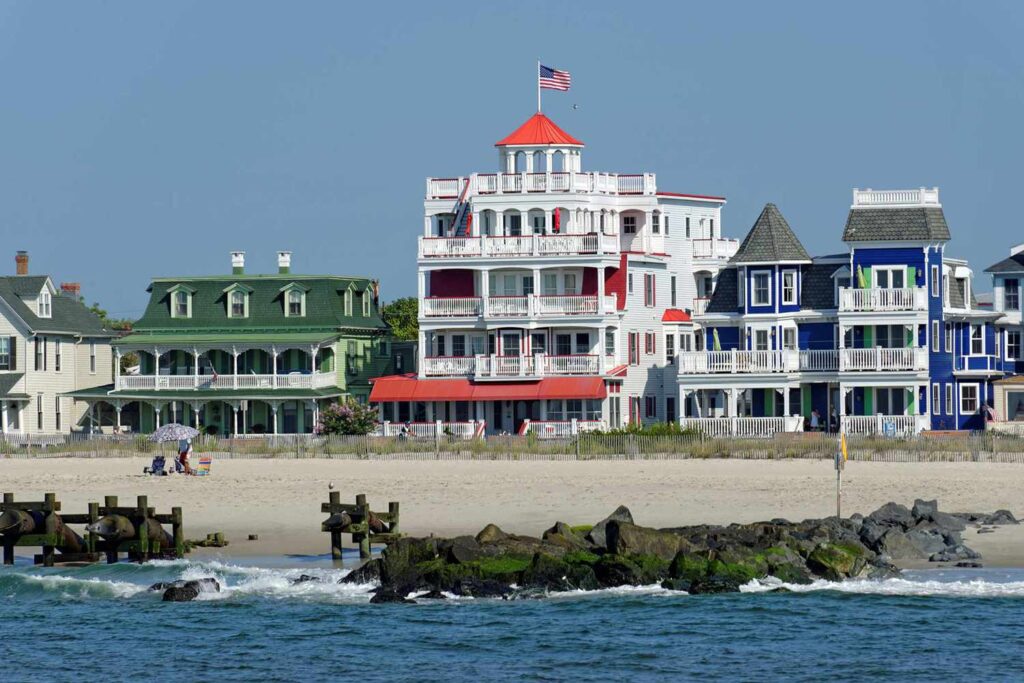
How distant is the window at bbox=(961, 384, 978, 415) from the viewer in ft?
226

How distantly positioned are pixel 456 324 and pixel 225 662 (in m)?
41.6

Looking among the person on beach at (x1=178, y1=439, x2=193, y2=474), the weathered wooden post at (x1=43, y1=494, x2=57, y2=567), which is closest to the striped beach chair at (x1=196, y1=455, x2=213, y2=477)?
the person on beach at (x1=178, y1=439, x2=193, y2=474)

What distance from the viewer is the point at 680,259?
7725 cm

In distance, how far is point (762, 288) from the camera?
2729 inches

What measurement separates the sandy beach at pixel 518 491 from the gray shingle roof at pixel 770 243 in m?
15.9

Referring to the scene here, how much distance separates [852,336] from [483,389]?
13255mm

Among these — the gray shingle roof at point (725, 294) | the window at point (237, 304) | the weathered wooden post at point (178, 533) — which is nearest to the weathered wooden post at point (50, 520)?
the weathered wooden post at point (178, 533)

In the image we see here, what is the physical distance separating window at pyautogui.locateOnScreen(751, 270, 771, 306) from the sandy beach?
1557cm

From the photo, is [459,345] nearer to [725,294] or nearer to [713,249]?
[725,294]

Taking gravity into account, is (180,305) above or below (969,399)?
above

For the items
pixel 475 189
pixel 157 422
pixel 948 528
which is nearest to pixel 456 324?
pixel 475 189


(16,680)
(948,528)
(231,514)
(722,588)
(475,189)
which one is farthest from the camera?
(475,189)

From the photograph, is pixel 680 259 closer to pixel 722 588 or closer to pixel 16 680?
pixel 722 588

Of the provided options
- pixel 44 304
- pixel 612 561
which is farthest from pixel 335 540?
pixel 44 304
